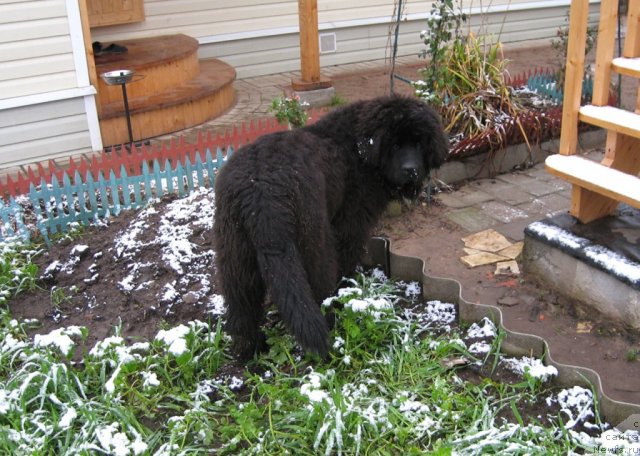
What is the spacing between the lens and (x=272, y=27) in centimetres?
1008

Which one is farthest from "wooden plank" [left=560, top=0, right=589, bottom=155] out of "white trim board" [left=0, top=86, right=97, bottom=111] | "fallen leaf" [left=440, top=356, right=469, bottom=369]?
"white trim board" [left=0, top=86, right=97, bottom=111]

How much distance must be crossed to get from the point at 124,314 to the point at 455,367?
212 cm

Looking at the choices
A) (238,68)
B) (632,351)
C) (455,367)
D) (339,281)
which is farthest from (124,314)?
(238,68)

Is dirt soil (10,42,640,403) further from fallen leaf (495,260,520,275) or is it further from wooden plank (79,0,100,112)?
wooden plank (79,0,100,112)

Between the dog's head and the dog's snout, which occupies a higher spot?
the dog's head

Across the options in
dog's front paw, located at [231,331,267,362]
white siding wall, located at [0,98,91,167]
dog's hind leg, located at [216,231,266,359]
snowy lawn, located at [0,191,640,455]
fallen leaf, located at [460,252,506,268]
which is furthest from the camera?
white siding wall, located at [0,98,91,167]

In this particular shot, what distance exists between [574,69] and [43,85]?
217 inches

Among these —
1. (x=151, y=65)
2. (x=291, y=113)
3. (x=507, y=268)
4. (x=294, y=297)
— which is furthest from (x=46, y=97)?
(x=507, y=268)

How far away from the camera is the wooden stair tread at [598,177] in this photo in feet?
11.6

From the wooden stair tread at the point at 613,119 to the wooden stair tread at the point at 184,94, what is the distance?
5.19m

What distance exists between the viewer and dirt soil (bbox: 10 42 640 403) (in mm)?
3508

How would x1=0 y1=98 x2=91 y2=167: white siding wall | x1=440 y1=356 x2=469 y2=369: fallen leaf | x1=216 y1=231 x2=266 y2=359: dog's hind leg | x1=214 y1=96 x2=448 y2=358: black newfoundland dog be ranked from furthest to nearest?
1. x1=0 y1=98 x2=91 y2=167: white siding wall
2. x1=440 y1=356 x2=469 y2=369: fallen leaf
3. x1=216 y1=231 x2=266 y2=359: dog's hind leg
4. x1=214 y1=96 x2=448 y2=358: black newfoundland dog

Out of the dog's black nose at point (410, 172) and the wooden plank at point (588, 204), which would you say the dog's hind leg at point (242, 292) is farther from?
the wooden plank at point (588, 204)

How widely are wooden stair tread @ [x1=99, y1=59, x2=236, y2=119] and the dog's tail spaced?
16.1 ft
